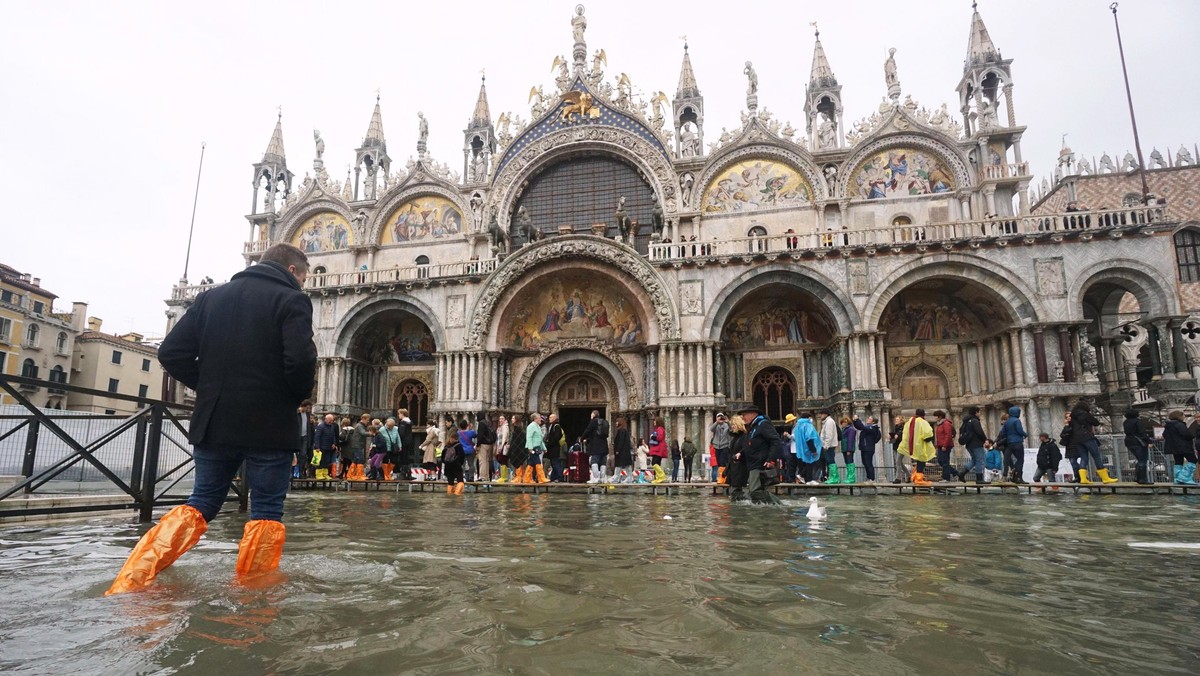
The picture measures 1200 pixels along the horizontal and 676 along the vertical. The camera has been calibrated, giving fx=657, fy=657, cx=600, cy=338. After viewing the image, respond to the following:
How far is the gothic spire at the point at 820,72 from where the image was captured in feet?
79.2

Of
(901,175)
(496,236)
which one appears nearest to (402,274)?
(496,236)

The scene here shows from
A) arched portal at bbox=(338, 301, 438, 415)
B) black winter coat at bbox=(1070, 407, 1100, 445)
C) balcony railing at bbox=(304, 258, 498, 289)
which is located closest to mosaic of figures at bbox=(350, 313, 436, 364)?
arched portal at bbox=(338, 301, 438, 415)

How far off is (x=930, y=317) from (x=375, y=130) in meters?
23.3

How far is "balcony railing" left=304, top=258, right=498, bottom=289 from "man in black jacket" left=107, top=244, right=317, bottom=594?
63.4 feet

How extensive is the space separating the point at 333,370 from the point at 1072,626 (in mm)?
24260

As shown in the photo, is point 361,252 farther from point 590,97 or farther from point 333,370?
point 590,97

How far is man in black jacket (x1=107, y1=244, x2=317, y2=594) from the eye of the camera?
3576 millimetres

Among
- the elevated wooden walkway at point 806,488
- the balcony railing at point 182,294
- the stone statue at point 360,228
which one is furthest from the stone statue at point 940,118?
the balcony railing at point 182,294

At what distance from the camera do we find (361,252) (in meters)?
26.5

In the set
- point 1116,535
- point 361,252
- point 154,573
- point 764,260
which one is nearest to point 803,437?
point 1116,535

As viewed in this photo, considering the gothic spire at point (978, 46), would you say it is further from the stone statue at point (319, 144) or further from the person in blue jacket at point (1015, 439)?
the stone statue at point (319, 144)

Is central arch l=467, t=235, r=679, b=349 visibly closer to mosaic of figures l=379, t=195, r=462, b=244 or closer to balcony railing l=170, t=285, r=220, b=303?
mosaic of figures l=379, t=195, r=462, b=244

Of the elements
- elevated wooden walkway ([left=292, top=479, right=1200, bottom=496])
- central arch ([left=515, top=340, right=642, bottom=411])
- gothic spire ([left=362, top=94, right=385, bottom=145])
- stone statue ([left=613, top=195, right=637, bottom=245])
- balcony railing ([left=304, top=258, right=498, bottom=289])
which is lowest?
elevated wooden walkway ([left=292, top=479, right=1200, bottom=496])

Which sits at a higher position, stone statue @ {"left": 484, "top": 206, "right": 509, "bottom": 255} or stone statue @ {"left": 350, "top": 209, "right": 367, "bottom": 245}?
stone statue @ {"left": 350, "top": 209, "right": 367, "bottom": 245}
